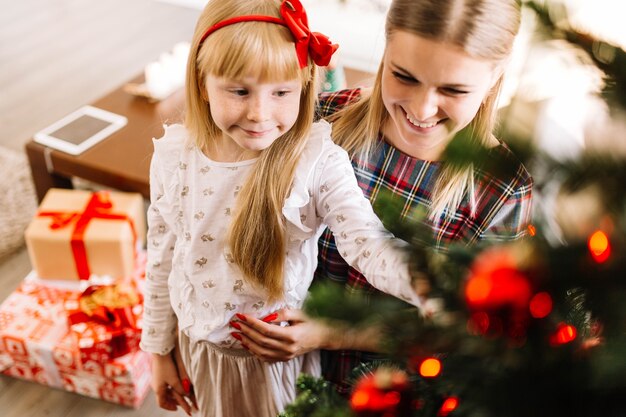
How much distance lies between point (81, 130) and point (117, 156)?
0.74ft

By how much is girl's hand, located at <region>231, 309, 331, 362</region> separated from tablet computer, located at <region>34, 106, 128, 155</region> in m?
1.21

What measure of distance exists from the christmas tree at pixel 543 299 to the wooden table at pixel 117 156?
4.82ft

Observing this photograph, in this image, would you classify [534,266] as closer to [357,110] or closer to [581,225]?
[581,225]

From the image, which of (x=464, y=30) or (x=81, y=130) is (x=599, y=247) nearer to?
(x=464, y=30)

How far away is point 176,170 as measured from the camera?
969 millimetres

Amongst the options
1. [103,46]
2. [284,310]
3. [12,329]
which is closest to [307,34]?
[284,310]

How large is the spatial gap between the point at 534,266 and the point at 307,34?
0.55 metres

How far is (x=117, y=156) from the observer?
192cm

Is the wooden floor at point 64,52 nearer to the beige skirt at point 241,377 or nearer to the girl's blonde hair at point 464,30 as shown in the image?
the beige skirt at point 241,377

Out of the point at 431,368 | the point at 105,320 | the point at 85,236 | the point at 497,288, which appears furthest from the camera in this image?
the point at 85,236

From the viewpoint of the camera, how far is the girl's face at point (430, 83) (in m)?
0.81

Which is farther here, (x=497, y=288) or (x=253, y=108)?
(x=253, y=108)

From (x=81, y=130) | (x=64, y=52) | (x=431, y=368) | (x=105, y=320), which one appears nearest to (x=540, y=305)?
(x=431, y=368)

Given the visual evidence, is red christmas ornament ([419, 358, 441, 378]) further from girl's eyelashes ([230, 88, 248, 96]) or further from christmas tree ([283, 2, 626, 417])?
girl's eyelashes ([230, 88, 248, 96])
